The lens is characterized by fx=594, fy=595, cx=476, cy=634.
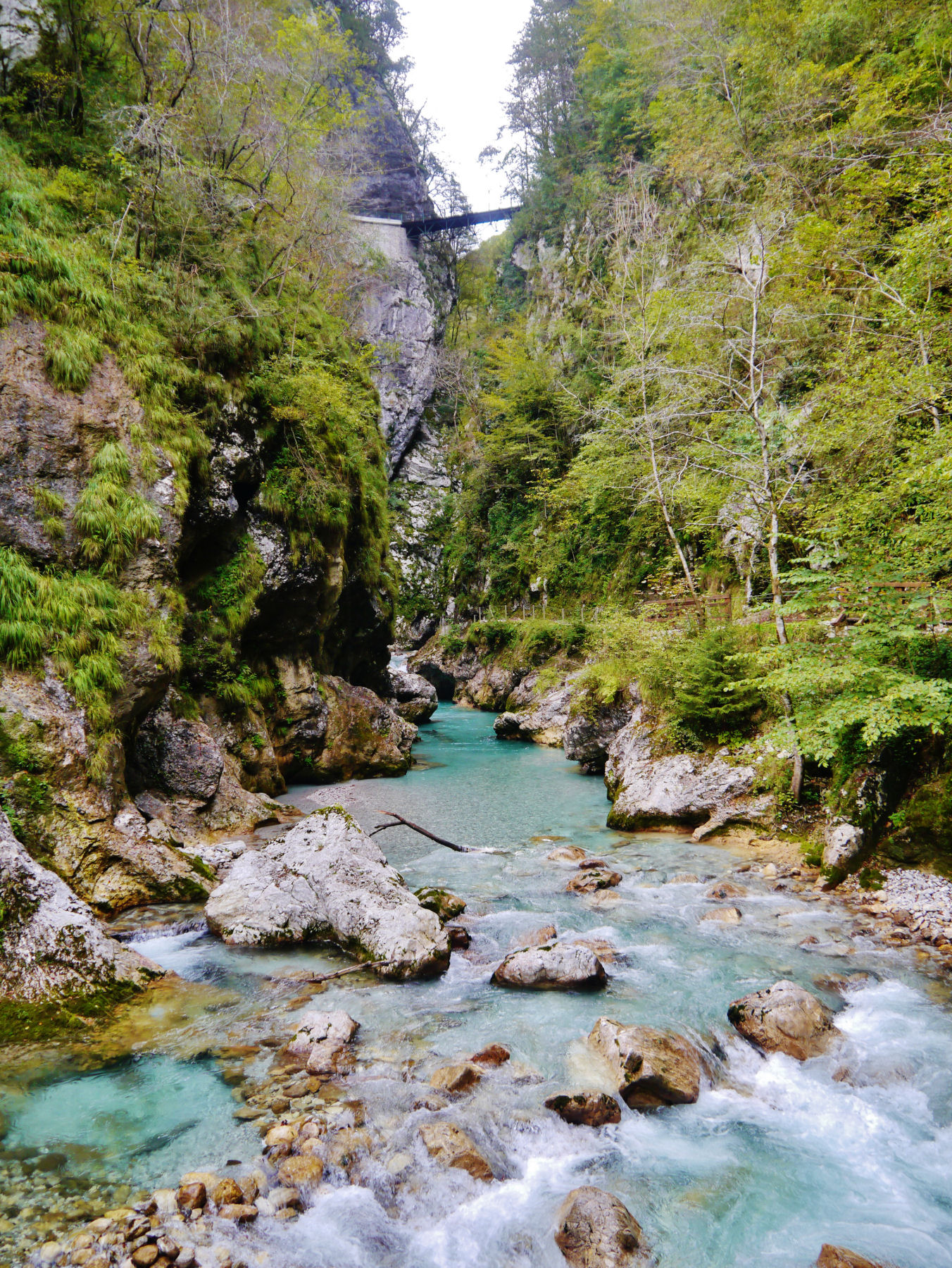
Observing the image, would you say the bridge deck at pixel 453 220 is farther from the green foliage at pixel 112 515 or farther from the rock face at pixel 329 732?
the green foliage at pixel 112 515

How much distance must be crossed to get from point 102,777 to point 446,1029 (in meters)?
4.61

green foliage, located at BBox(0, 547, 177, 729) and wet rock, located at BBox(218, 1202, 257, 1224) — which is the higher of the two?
green foliage, located at BBox(0, 547, 177, 729)

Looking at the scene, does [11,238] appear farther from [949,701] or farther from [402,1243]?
[949,701]

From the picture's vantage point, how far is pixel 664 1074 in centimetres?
388

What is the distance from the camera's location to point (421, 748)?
A: 62.1 feet

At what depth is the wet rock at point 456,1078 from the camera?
387 centimetres

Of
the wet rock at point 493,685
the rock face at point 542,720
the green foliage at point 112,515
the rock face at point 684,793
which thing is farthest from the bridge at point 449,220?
the rock face at point 684,793

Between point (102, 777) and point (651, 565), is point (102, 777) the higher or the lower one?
the lower one

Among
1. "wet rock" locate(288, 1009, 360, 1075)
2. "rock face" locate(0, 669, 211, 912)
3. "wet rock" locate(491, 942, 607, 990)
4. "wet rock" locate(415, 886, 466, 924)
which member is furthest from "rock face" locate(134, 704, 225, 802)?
"wet rock" locate(491, 942, 607, 990)

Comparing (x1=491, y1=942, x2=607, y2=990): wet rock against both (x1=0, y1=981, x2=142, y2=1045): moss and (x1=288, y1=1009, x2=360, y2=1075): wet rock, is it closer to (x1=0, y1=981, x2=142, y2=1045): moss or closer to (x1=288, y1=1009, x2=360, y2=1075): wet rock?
(x1=288, y1=1009, x2=360, y2=1075): wet rock

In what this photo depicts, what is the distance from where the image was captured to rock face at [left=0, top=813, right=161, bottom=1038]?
4367 millimetres

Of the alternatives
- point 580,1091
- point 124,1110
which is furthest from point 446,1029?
point 124,1110

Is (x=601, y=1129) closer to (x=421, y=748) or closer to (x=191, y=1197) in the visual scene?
(x=191, y=1197)

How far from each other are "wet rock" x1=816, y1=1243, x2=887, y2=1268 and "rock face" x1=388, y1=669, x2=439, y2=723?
65.0 feet
